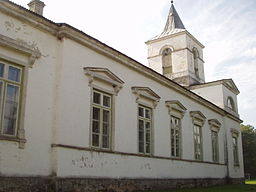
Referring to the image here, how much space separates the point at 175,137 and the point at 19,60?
984 cm

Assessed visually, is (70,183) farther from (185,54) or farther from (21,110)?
(185,54)

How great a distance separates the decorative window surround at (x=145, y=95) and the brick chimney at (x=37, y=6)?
4681 mm

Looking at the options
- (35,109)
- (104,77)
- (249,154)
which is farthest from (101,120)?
(249,154)

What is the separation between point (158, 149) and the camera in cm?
1491

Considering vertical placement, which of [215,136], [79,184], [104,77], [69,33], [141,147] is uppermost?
[69,33]

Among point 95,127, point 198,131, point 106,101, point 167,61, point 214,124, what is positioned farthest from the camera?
point 167,61

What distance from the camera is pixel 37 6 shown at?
476 inches

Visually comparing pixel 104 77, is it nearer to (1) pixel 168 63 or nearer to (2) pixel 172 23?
(1) pixel 168 63

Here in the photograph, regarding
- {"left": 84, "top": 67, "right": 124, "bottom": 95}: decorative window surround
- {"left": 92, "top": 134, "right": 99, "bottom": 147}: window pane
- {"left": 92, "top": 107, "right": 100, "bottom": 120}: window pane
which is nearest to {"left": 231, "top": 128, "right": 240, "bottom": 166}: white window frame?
{"left": 84, "top": 67, "right": 124, "bottom": 95}: decorative window surround

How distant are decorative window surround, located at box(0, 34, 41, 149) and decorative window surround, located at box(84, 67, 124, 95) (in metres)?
2.19

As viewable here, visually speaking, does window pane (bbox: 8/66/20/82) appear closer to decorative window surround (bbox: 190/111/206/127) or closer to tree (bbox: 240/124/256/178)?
decorative window surround (bbox: 190/111/206/127)

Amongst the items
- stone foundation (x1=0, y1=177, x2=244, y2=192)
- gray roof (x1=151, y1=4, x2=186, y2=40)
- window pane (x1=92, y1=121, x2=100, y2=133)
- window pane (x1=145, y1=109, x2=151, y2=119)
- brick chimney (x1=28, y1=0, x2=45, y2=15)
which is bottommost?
stone foundation (x1=0, y1=177, x2=244, y2=192)

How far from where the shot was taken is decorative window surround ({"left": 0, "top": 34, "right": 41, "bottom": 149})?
880cm

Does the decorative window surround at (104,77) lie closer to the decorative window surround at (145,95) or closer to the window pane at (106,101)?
the window pane at (106,101)
